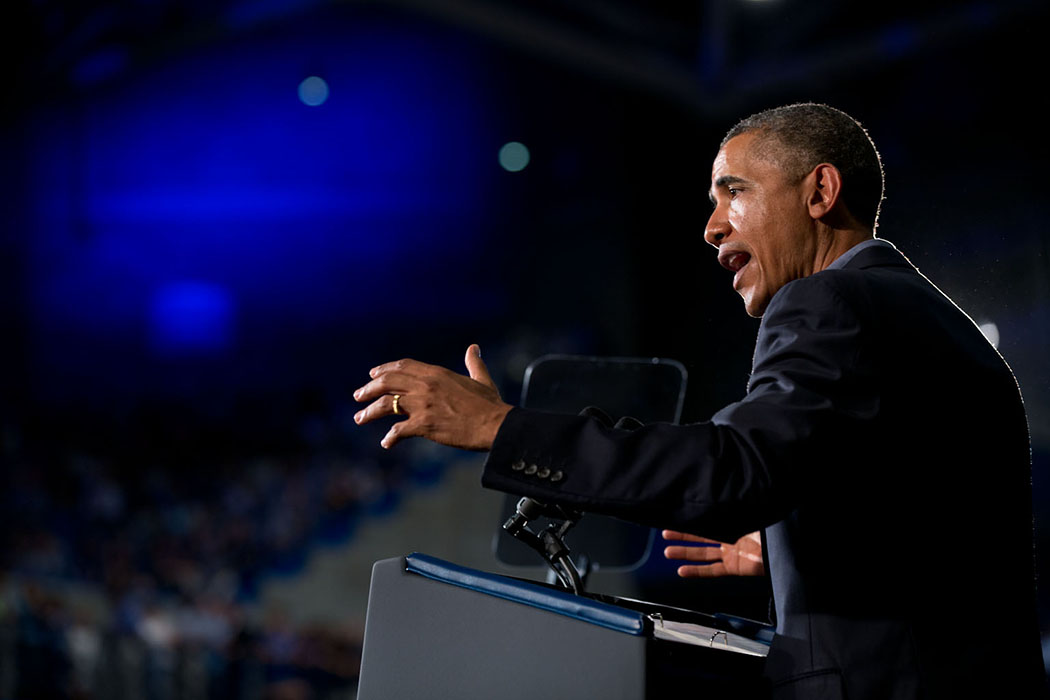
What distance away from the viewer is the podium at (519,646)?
37.8 inches

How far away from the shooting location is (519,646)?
1.01 m

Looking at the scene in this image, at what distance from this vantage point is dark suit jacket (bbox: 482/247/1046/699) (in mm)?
924

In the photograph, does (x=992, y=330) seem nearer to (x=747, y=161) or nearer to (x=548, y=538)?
(x=747, y=161)

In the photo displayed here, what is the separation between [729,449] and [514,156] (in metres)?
5.99

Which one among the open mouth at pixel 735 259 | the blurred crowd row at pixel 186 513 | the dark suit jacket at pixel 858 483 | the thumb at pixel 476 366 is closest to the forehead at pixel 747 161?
the open mouth at pixel 735 259

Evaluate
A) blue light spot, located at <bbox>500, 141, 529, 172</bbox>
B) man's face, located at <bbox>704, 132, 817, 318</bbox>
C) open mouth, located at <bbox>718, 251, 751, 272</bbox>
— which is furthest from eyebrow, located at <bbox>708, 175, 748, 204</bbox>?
blue light spot, located at <bbox>500, 141, 529, 172</bbox>

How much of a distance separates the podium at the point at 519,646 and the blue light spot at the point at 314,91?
21.9 ft

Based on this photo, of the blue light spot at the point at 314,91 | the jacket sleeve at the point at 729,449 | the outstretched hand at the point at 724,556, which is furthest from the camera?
the blue light spot at the point at 314,91

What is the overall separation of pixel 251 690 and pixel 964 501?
4367 mm

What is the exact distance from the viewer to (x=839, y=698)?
1.00 m

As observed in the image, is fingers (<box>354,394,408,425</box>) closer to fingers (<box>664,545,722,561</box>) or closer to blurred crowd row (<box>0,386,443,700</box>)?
fingers (<box>664,545,722,561</box>)

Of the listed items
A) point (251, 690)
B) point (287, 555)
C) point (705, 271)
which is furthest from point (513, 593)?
point (287, 555)

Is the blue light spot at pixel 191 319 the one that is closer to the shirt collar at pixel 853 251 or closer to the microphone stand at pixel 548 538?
the microphone stand at pixel 548 538

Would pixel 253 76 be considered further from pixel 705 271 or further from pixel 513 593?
pixel 513 593
